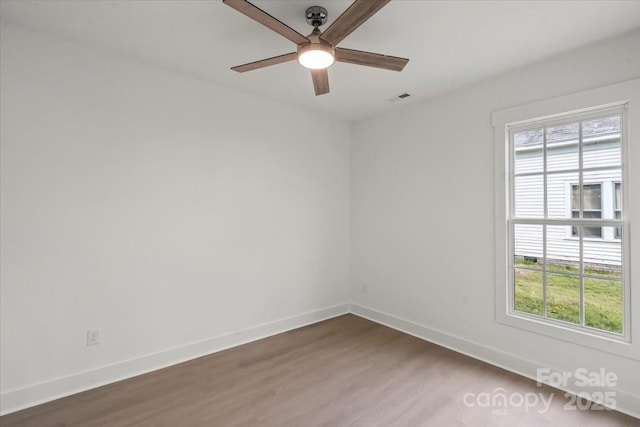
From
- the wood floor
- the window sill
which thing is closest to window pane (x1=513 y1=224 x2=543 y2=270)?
the window sill

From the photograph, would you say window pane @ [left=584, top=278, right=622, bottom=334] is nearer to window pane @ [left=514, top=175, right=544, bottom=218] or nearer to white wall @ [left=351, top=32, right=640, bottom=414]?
white wall @ [left=351, top=32, right=640, bottom=414]

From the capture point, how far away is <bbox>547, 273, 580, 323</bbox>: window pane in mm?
2568

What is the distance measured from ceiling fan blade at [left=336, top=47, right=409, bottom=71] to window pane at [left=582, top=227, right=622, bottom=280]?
2101 mm

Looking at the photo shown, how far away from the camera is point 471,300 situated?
3119 millimetres

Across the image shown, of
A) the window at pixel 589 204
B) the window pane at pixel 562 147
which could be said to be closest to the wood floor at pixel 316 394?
the window at pixel 589 204

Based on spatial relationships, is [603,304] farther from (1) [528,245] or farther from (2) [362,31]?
(2) [362,31]

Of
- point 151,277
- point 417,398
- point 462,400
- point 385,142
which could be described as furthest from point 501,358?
point 151,277

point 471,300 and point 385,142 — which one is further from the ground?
point 385,142

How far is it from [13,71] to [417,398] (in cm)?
382

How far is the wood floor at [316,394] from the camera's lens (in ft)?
6.93

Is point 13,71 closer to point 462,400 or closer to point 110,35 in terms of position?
point 110,35

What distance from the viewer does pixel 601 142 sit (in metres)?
2.46

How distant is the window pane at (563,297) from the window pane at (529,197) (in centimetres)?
57

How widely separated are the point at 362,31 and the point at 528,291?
2673mm
